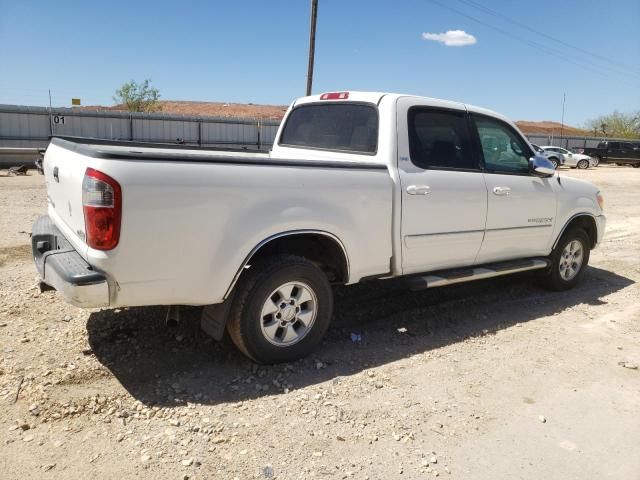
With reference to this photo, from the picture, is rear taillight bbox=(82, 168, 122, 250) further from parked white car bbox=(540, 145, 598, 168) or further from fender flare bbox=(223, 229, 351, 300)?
parked white car bbox=(540, 145, 598, 168)

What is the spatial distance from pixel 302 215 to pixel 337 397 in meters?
1.22

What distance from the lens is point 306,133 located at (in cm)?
520

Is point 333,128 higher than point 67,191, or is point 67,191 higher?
point 333,128


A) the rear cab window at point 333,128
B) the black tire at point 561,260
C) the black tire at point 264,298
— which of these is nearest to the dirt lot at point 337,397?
the black tire at point 264,298

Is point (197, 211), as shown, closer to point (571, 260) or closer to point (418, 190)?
point (418, 190)

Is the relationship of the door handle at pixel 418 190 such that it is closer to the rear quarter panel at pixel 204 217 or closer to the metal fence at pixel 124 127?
the rear quarter panel at pixel 204 217

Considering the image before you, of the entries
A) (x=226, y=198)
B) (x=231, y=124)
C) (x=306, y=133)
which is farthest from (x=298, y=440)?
(x=231, y=124)

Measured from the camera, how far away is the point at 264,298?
3.61 meters

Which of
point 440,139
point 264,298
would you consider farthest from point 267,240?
point 440,139

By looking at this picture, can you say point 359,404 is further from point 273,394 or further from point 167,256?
point 167,256

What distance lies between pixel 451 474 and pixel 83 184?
2552 millimetres

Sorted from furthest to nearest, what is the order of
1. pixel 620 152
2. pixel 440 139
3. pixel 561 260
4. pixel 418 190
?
1. pixel 620 152
2. pixel 561 260
3. pixel 440 139
4. pixel 418 190

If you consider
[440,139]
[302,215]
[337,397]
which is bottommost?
[337,397]

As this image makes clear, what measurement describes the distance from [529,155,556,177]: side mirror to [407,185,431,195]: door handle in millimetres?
1584
